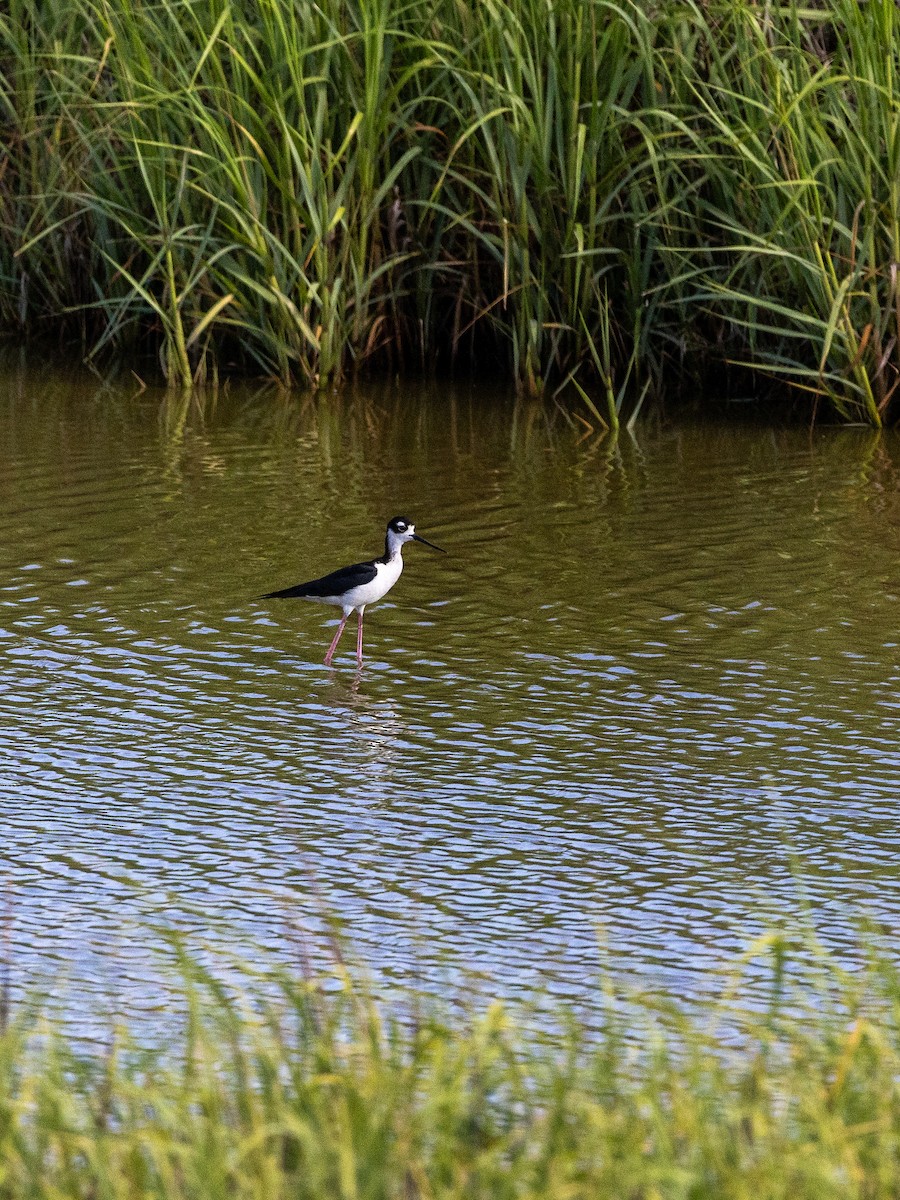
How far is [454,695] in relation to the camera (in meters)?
7.35

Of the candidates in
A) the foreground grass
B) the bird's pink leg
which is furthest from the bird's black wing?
the foreground grass

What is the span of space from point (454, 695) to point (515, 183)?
478cm

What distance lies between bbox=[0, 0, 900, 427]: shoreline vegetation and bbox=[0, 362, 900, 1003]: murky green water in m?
0.70

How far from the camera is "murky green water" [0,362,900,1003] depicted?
5.46m

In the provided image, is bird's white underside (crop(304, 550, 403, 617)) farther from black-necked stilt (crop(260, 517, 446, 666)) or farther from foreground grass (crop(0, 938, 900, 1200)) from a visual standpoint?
foreground grass (crop(0, 938, 900, 1200))

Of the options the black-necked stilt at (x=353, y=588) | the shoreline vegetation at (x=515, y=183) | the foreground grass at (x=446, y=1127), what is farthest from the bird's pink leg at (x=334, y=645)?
the foreground grass at (x=446, y=1127)

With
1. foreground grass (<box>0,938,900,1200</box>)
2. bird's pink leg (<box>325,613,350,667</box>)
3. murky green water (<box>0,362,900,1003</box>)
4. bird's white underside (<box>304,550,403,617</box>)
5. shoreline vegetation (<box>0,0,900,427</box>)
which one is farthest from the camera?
shoreline vegetation (<box>0,0,900,427</box>)

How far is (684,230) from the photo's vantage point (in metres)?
11.1

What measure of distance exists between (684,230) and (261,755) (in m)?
5.27

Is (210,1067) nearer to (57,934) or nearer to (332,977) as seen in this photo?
(332,977)

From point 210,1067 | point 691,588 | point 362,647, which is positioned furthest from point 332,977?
point 691,588

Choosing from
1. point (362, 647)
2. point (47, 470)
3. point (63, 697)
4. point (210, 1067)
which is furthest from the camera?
point (47, 470)

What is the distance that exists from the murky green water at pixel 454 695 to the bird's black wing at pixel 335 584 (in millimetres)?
198

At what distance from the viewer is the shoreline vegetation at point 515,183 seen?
1073cm
